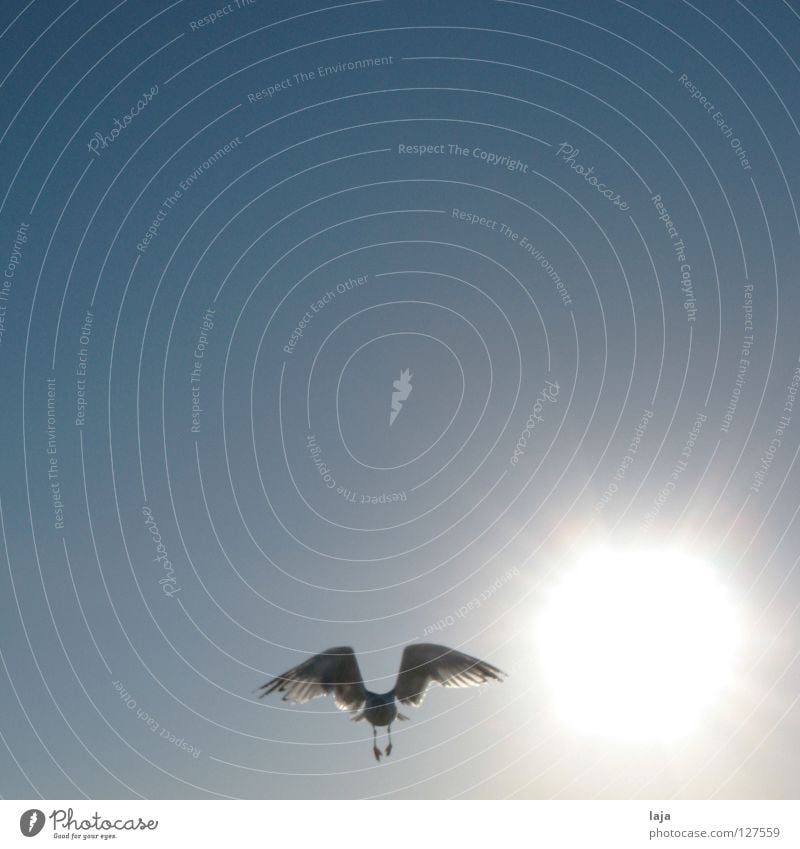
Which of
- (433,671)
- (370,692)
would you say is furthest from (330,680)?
(433,671)

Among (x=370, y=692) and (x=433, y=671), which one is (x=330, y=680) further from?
(x=433, y=671)
